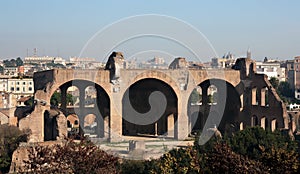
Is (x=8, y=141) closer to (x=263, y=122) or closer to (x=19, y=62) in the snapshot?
(x=263, y=122)

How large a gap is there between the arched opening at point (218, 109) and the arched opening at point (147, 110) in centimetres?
171

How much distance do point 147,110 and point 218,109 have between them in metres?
4.87

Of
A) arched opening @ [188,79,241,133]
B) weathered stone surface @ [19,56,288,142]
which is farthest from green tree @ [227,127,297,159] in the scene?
arched opening @ [188,79,241,133]

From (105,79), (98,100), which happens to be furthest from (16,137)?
(98,100)

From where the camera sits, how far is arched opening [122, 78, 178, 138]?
121ft

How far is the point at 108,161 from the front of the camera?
51.1 ft

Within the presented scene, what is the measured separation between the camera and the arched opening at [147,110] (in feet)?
121

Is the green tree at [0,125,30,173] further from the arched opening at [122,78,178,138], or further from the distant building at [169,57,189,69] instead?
the distant building at [169,57,189,69]

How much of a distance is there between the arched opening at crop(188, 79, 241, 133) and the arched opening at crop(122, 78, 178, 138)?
1713 mm

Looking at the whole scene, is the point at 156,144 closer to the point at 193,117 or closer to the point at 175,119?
the point at 175,119

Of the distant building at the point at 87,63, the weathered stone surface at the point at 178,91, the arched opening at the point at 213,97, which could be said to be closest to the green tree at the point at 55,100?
the distant building at the point at 87,63

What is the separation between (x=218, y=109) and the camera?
38594 mm

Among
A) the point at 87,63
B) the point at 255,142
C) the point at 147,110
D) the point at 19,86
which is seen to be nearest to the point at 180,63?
the point at 147,110

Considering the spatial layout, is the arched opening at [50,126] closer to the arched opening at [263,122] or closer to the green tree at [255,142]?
the green tree at [255,142]
